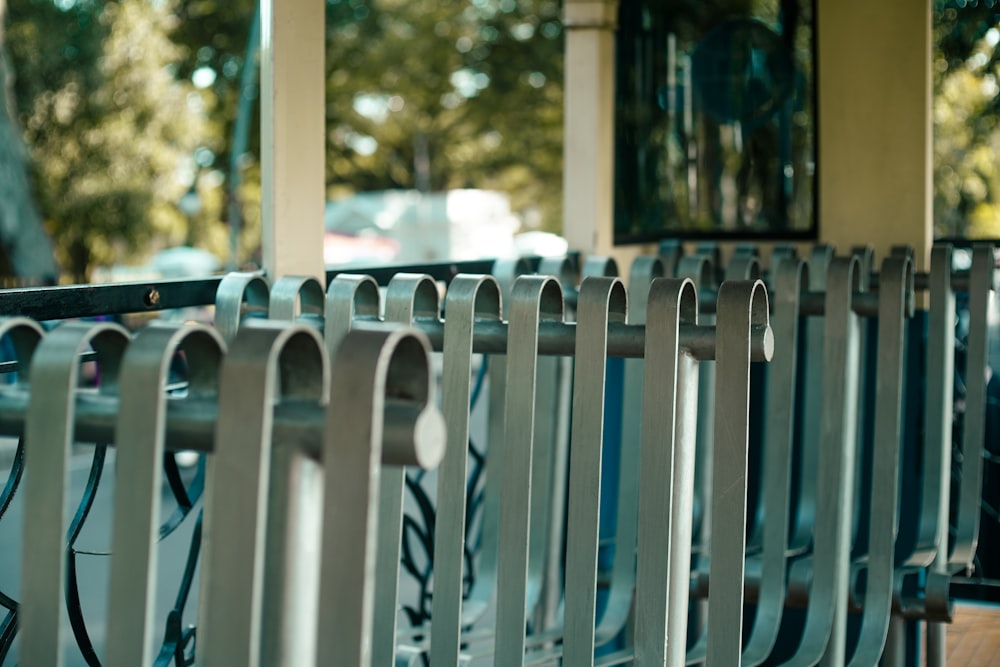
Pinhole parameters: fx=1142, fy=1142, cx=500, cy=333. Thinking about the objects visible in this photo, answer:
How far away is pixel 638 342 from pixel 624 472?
28.4 inches

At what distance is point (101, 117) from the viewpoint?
20094 mm

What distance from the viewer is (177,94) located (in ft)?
69.2

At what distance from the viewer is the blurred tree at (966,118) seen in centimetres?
360

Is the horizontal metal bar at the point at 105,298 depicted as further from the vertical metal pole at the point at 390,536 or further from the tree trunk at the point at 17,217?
the tree trunk at the point at 17,217

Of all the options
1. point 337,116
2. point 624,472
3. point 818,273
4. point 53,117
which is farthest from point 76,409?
point 337,116

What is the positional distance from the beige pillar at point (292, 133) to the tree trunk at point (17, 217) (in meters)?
14.8

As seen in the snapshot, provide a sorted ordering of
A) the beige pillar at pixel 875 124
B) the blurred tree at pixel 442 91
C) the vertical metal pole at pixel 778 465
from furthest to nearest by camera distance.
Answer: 1. the blurred tree at pixel 442 91
2. the beige pillar at pixel 875 124
3. the vertical metal pole at pixel 778 465

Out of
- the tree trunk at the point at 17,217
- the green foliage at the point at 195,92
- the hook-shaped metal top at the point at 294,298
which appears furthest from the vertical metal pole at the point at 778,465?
the green foliage at the point at 195,92

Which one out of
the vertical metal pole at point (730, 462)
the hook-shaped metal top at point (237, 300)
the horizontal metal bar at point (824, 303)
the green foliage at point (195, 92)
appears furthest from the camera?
the green foliage at point (195, 92)

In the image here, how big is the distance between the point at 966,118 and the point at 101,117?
61.2ft

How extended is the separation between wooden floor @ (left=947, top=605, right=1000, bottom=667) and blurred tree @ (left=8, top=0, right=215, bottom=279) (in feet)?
60.0

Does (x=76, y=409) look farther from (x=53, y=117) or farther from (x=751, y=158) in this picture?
(x=53, y=117)

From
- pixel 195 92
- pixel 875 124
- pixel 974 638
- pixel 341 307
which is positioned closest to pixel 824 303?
pixel 341 307

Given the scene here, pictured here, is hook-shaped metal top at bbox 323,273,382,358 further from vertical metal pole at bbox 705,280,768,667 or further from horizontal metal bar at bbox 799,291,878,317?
horizontal metal bar at bbox 799,291,878,317
